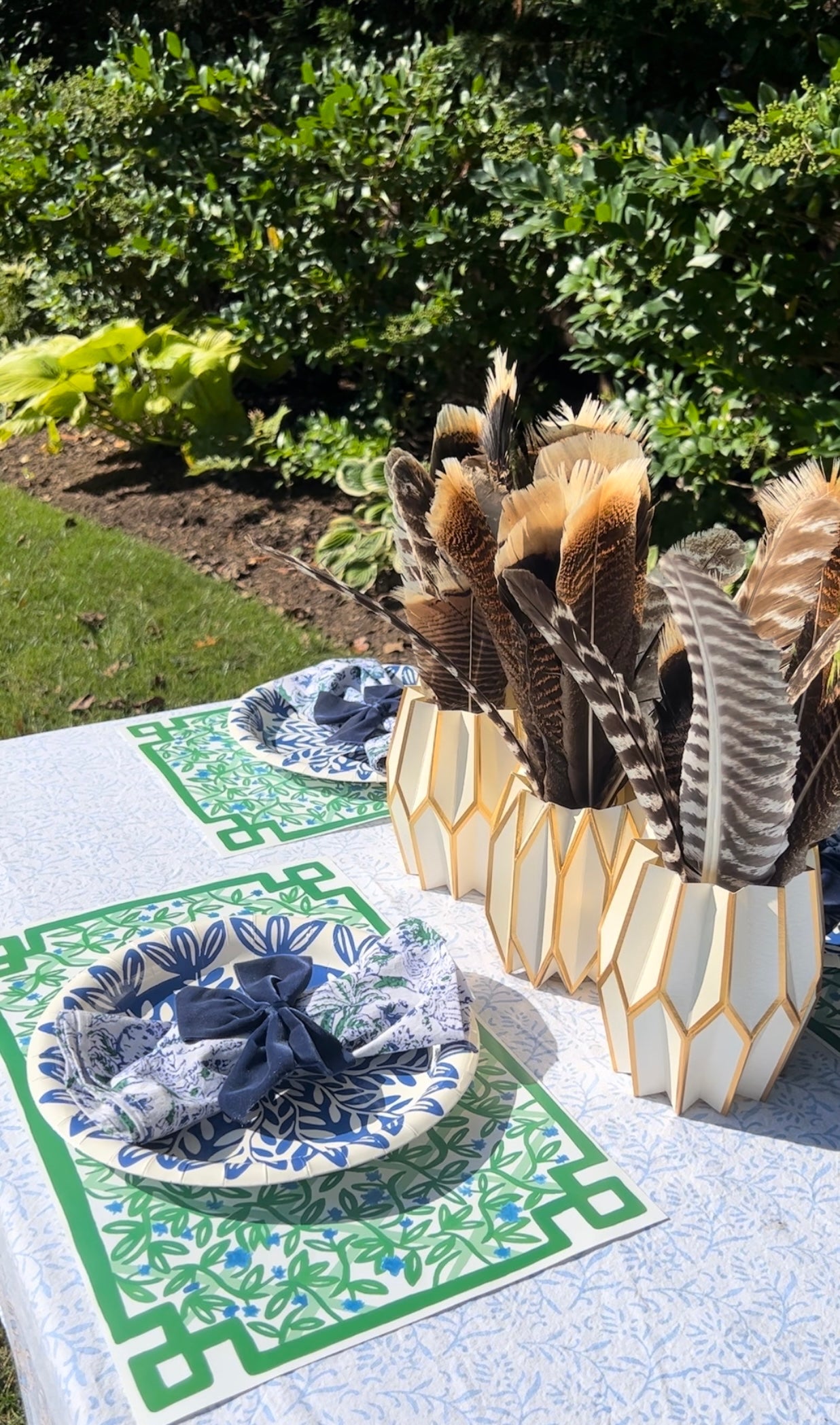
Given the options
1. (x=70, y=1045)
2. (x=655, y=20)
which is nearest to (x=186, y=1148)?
(x=70, y=1045)

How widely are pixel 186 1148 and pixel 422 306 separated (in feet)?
14.7

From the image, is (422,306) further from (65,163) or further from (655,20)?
(65,163)

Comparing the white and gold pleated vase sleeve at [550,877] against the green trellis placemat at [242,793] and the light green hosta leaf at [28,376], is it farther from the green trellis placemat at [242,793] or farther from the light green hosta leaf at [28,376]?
the light green hosta leaf at [28,376]

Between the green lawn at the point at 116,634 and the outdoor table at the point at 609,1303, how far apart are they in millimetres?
3057

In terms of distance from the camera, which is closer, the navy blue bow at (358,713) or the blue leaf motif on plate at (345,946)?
the blue leaf motif on plate at (345,946)

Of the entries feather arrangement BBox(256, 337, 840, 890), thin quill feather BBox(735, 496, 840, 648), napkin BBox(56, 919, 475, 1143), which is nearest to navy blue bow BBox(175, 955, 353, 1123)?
napkin BBox(56, 919, 475, 1143)

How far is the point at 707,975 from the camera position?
1004mm

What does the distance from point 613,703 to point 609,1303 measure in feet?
1.53

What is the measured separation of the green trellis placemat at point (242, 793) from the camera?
1599 mm

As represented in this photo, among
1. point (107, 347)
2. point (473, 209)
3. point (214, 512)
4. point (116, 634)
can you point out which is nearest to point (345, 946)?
point (116, 634)

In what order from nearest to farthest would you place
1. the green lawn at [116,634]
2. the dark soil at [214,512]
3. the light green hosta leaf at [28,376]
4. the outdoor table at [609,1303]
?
the outdoor table at [609,1303], the green lawn at [116,634], the dark soil at [214,512], the light green hosta leaf at [28,376]

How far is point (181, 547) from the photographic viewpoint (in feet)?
18.0

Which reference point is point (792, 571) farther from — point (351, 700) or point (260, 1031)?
point (351, 700)

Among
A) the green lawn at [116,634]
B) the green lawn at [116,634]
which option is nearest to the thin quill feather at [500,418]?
the green lawn at [116,634]
